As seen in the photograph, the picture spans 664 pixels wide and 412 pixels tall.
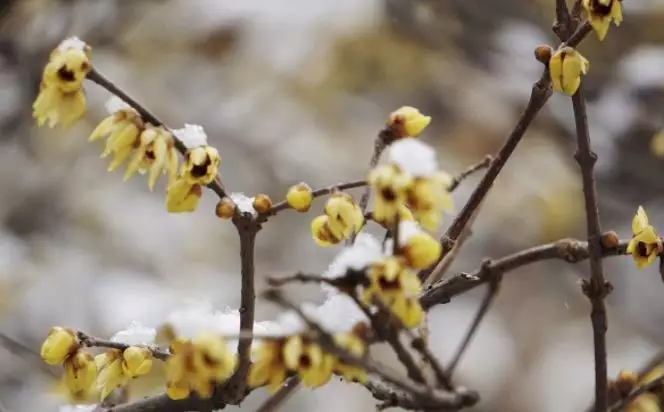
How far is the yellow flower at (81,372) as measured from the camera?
0.37 m

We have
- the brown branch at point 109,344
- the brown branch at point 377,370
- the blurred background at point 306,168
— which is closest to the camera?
the brown branch at point 377,370

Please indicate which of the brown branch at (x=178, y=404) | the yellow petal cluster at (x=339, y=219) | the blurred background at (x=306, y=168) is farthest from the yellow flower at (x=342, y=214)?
the blurred background at (x=306, y=168)

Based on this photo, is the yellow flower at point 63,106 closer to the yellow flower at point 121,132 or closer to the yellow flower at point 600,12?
the yellow flower at point 121,132

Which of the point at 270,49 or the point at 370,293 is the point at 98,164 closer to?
the point at 270,49

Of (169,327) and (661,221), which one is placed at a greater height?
(661,221)

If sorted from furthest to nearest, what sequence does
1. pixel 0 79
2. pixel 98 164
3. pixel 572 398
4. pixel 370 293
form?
1. pixel 98 164
2. pixel 572 398
3. pixel 0 79
4. pixel 370 293

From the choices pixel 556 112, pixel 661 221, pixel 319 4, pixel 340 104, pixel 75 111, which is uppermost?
pixel 319 4

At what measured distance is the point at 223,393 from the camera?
37cm

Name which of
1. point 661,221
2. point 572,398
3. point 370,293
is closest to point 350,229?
point 370,293

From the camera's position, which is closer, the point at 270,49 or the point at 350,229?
the point at 350,229

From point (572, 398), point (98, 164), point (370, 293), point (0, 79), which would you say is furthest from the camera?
point (98, 164)

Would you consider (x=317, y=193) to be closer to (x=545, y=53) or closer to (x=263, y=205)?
(x=263, y=205)

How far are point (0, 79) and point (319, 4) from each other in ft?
2.53

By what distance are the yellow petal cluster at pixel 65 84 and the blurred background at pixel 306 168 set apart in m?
0.96
